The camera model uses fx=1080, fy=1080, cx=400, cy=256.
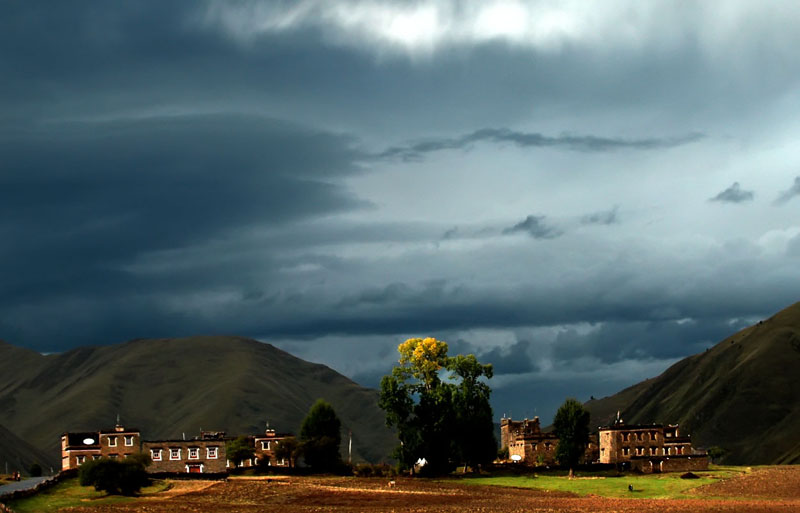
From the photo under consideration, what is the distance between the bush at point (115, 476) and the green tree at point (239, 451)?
58.3m

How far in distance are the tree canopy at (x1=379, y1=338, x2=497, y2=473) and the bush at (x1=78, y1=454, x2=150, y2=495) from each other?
4664cm

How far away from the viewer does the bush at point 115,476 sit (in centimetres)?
12925

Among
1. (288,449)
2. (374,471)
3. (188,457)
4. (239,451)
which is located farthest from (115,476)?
(239,451)

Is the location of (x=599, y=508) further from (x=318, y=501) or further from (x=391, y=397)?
(x=391, y=397)

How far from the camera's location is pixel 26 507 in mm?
109125

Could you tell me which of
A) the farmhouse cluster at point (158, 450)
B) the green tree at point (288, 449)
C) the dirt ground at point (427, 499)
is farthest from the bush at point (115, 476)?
the farmhouse cluster at point (158, 450)

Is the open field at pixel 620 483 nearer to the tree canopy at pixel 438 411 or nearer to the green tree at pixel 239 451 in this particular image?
the tree canopy at pixel 438 411

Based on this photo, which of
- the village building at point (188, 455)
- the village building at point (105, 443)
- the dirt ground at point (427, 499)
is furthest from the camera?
the village building at point (105, 443)

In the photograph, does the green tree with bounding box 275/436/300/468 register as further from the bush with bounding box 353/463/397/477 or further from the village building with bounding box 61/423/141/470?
the village building with bounding box 61/423/141/470

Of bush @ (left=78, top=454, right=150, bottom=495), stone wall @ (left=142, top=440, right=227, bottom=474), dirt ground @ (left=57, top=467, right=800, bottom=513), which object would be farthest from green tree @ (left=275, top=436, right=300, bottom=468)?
bush @ (left=78, top=454, right=150, bottom=495)

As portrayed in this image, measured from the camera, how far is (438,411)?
167875 mm

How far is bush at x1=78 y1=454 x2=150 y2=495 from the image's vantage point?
129250 mm

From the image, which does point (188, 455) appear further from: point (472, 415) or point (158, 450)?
point (472, 415)

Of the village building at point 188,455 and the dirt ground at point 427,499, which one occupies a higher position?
the village building at point 188,455
